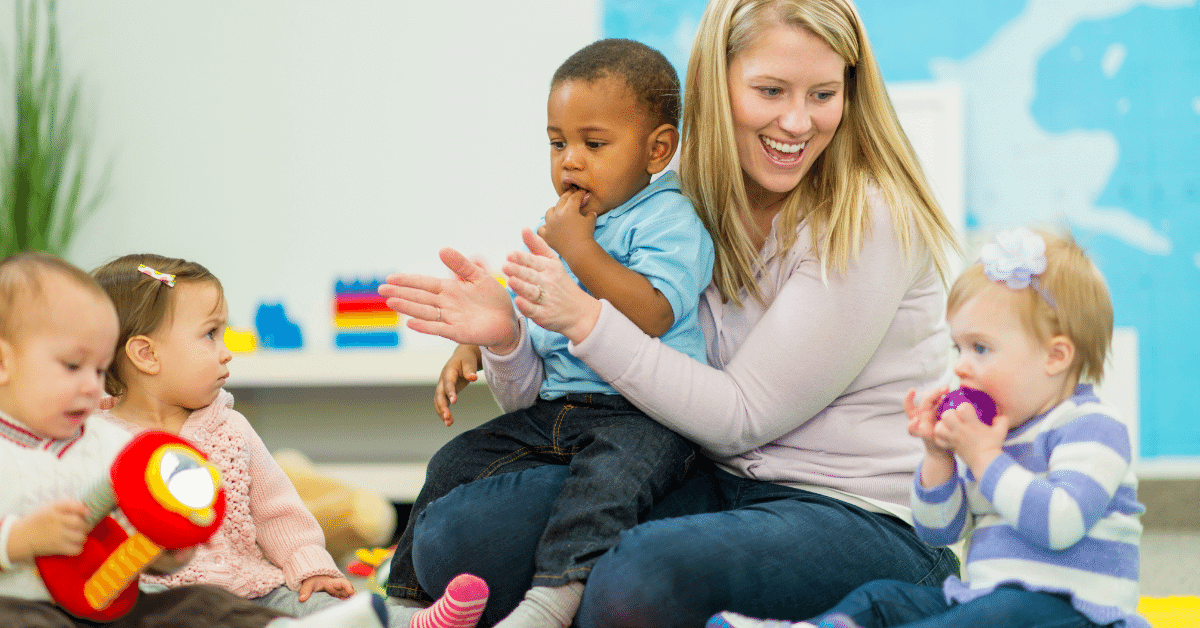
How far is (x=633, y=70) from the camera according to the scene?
→ 1499 millimetres

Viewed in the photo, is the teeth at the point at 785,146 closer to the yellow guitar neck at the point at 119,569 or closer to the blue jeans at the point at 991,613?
the blue jeans at the point at 991,613

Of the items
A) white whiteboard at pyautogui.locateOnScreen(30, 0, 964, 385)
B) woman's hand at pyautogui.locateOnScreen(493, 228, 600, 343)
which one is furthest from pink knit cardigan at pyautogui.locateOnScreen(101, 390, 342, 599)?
white whiteboard at pyautogui.locateOnScreen(30, 0, 964, 385)

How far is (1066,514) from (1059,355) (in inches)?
7.4

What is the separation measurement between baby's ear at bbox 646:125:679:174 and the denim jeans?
40cm

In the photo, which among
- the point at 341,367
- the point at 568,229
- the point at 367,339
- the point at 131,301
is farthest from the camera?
the point at 367,339

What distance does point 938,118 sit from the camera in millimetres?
2996

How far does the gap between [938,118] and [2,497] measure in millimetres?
2728

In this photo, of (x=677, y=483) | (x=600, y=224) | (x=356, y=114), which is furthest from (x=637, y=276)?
(x=356, y=114)

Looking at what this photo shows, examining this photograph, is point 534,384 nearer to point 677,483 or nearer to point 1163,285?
point 677,483

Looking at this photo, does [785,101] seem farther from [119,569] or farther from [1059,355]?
[119,569]

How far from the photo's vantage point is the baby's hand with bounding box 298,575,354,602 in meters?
1.38

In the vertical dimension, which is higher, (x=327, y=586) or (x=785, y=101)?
(x=785, y=101)

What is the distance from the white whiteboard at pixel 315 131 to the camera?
3.33 meters

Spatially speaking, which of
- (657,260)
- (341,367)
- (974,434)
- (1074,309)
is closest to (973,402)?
(974,434)
